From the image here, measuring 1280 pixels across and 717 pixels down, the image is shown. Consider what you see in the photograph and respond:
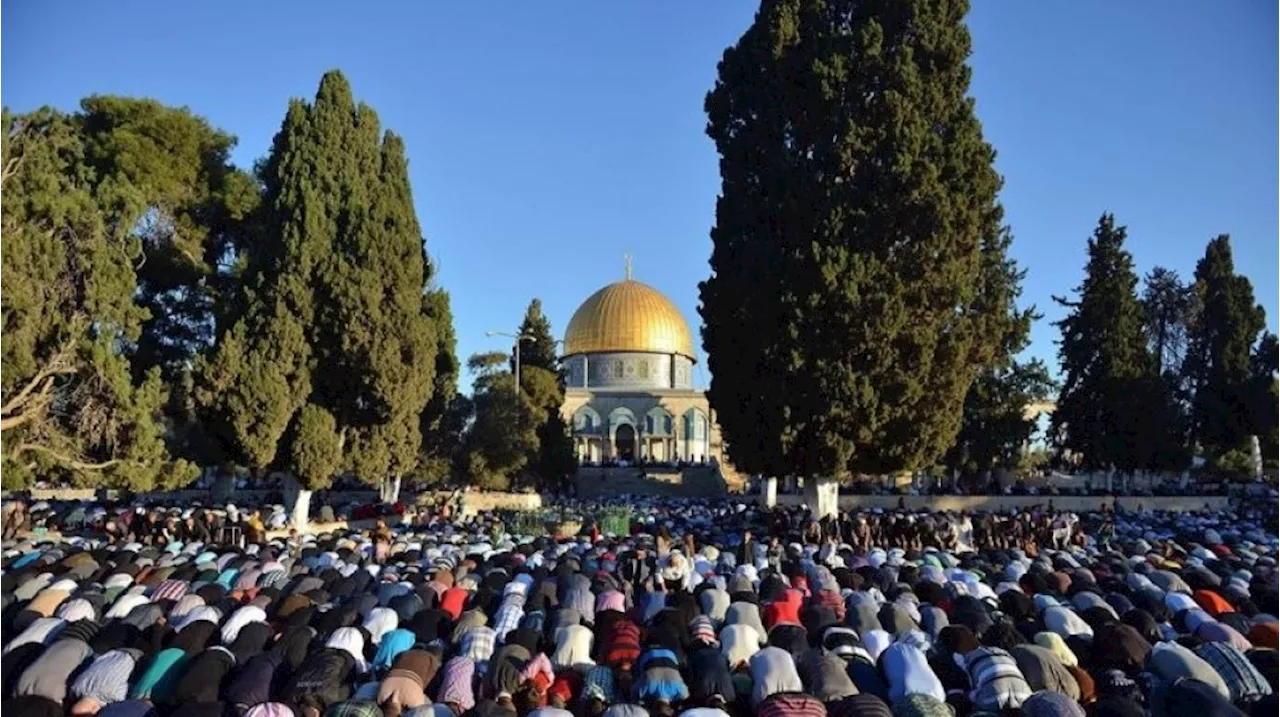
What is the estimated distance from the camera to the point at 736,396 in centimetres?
2202

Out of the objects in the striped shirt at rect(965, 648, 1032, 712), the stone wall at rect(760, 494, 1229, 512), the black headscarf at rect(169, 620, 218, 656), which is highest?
the stone wall at rect(760, 494, 1229, 512)

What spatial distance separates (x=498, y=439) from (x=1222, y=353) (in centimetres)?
2682

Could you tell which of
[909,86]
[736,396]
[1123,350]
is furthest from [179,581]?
[1123,350]

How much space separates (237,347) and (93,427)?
3989 millimetres

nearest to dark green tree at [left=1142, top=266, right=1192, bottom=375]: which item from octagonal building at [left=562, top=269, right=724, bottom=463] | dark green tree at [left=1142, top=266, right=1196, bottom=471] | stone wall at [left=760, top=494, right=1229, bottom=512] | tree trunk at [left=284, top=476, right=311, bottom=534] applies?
dark green tree at [left=1142, top=266, right=1196, bottom=471]

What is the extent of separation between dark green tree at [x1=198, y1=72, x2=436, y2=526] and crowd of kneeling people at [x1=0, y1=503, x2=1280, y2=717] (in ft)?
15.8

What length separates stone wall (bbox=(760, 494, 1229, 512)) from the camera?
28.0 meters

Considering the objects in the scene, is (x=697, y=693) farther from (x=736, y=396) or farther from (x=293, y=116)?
(x=293, y=116)

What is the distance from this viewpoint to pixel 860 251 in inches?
795

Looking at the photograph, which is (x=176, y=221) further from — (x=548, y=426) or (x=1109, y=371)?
(x=1109, y=371)

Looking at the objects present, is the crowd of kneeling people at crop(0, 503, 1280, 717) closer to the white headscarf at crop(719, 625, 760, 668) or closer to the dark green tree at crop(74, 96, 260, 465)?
the white headscarf at crop(719, 625, 760, 668)

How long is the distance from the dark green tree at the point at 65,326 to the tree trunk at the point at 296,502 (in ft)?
13.9

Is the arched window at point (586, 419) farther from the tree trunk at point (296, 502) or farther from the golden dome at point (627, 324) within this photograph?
the tree trunk at point (296, 502)

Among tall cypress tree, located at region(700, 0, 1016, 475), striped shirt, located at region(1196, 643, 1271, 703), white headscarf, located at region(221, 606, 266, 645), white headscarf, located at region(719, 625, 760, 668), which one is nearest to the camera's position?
striped shirt, located at region(1196, 643, 1271, 703)
